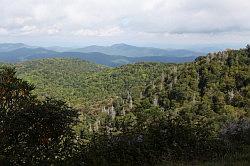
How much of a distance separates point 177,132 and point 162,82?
95.9m

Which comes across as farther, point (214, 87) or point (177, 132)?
point (214, 87)

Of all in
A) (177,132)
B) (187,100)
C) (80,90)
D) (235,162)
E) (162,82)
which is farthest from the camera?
(80,90)

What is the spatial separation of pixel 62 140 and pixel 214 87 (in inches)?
3044

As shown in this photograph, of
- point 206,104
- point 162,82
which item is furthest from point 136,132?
point 162,82

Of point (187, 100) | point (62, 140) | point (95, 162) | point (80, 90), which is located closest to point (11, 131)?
point (62, 140)

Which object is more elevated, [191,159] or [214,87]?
[191,159]

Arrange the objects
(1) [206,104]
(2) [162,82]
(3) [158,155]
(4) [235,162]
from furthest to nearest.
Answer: (2) [162,82] → (1) [206,104] → (3) [158,155] → (4) [235,162]

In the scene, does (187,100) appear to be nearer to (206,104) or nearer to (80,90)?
(206,104)

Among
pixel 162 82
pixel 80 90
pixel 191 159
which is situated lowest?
pixel 80 90

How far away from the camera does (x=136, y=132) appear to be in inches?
346

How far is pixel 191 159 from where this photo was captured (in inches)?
331

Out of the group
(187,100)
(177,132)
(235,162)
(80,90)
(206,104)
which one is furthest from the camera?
(80,90)

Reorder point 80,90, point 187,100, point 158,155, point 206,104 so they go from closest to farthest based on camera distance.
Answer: point 158,155 < point 206,104 < point 187,100 < point 80,90

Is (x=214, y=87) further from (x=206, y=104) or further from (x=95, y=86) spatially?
(x=95, y=86)
